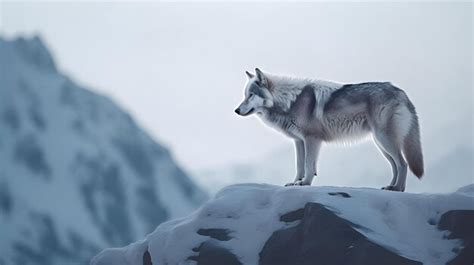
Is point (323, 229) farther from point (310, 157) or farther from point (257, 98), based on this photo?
point (257, 98)

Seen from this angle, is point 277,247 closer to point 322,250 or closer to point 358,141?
point 322,250

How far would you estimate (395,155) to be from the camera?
1603 cm

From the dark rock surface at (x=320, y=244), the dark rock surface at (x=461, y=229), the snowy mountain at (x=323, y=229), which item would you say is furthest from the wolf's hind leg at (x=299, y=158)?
the dark rock surface at (x=461, y=229)

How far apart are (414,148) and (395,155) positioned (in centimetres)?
39

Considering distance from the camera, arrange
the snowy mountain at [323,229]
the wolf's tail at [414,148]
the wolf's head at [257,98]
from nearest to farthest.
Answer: the snowy mountain at [323,229], the wolf's tail at [414,148], the wolf's head at [257,98]

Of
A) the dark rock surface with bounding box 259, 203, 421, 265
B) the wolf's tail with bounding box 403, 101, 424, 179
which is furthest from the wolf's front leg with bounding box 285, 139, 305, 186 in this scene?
the dark rock surface with bounding box 259, 203, 421, 265

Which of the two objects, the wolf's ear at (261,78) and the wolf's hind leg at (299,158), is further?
the wolf's ear at (261,78)

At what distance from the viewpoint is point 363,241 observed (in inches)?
530

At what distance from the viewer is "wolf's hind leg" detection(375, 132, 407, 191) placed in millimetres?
15969

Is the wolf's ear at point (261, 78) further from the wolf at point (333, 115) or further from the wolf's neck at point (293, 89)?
the wolf's neck at point (293, 89)

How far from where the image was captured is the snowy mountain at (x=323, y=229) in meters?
13.5

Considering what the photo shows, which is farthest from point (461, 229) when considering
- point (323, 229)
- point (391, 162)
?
point (391, 162)

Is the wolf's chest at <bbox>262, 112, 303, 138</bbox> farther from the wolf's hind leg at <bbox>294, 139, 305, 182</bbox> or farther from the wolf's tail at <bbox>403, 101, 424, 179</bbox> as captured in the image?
the wolf's tail at <bbox>403, 101, 424, 179</bbox>

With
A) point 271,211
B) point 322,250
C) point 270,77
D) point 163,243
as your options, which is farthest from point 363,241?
point 270,77
